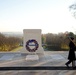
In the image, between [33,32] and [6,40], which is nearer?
[33,32]

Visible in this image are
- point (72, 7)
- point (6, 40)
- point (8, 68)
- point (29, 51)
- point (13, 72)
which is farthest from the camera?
point (6, 40)

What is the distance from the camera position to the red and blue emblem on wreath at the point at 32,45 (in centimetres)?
1156

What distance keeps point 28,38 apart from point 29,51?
0.70 m

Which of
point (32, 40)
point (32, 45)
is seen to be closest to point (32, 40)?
point (32, 40)

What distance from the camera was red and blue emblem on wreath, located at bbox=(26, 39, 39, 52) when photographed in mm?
11561

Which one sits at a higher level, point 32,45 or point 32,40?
point 32,40

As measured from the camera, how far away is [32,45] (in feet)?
38.2

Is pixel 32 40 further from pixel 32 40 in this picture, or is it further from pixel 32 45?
pixel 32 45

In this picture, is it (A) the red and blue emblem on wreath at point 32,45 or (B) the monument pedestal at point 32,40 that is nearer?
(A) the red and blue emblem on wreath at point 32,45

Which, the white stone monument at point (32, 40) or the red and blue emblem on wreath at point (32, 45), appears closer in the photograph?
the red and blue emblem on wreath at point (32, 45)

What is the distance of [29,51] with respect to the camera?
11.6 metres

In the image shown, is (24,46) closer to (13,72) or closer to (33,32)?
(33,32)

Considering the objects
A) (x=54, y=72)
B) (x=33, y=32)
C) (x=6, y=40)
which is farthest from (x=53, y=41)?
(x=54, y=72)

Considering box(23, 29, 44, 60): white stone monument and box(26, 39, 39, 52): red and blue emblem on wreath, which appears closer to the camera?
box(26, 39, 39, 52): red and blue emblem on wreath
